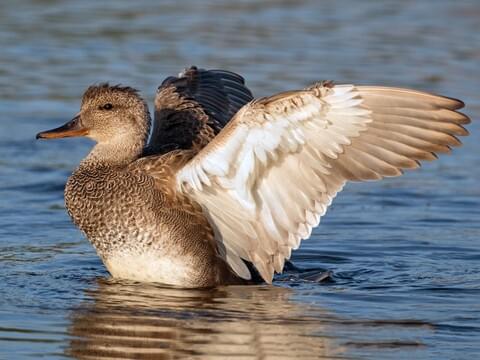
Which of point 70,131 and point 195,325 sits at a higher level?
point 70,131

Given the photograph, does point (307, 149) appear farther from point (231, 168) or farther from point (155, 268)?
point (155, 268)

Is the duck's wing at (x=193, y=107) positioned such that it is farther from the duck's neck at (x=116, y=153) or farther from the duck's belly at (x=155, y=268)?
the duck's belly at (x=155, y=268)

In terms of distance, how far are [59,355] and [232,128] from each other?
61.7 inches

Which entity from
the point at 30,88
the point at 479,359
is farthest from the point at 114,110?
the point at 30,88

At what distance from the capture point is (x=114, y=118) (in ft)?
26.5

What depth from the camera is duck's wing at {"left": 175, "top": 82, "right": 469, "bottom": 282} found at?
22.8ft

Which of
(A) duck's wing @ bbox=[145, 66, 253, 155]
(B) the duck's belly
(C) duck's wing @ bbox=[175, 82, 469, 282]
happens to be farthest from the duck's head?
(B) the duck's belly

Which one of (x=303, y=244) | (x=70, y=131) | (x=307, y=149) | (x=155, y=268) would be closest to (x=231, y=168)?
(x=307, y=149)

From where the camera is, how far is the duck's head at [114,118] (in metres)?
8.06

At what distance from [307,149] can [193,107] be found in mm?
1662

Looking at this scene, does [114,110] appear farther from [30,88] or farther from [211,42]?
[211,42]

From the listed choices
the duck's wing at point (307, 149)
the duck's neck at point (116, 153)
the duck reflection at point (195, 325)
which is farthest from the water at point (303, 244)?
the duck's neck at point (116, 153)

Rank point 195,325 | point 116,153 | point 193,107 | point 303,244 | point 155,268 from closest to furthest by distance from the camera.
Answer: point 195,325 < point 155,268 < point 116,153 < point 193,107 < point 303,244

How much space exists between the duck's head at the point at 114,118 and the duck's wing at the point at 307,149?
624 millimetres
